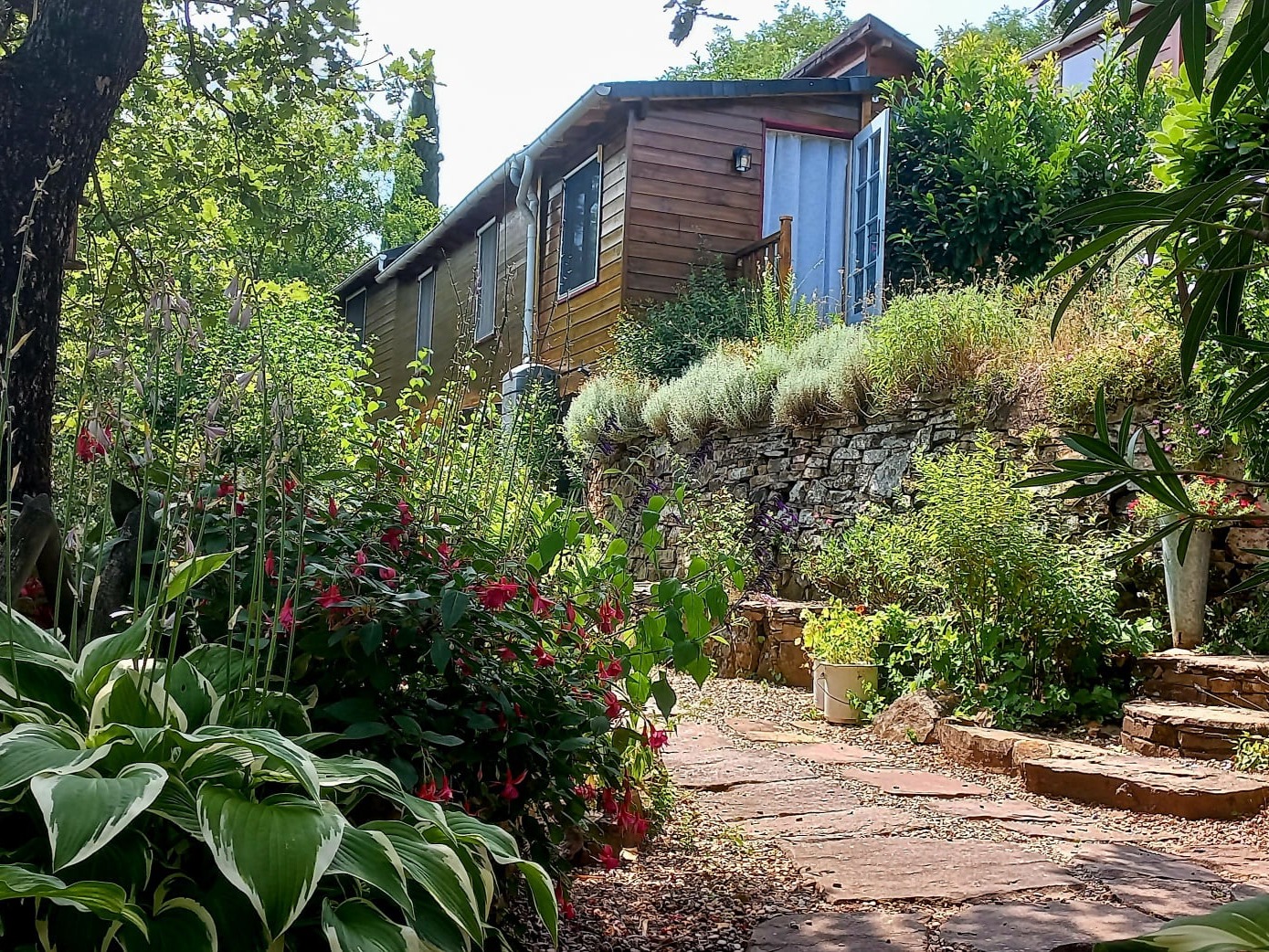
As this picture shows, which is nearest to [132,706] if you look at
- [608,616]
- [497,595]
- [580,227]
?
[497,595]

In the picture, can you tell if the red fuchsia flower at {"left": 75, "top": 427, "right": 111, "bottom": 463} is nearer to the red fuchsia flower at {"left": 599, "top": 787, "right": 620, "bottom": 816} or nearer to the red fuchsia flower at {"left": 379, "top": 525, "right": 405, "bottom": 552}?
the red fuchsia flower at {"left": 379, "top": 525, "right": 405, "bottom": 552}

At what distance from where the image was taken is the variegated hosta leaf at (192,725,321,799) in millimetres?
1165

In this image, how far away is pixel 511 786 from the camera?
183 cm

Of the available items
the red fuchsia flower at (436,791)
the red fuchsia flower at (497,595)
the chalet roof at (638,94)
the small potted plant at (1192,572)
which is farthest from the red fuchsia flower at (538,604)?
the chalet roof at (638,94)

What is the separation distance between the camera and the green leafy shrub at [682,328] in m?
9.41

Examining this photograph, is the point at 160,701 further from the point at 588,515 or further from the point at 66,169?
the point at 66,169

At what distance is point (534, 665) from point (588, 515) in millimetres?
795

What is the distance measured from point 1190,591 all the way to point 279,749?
Answer: 447cm

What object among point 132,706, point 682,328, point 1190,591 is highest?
point 682,328

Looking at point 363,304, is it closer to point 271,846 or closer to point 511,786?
point 511,786

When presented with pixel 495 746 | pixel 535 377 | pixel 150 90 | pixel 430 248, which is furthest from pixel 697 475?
pixel 430 248

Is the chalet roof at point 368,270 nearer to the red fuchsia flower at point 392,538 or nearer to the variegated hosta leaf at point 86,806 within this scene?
the red fuchsia flower at point 392,538

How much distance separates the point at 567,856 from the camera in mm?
2512

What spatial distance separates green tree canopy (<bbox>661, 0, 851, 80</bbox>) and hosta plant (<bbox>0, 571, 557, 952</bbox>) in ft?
90.6
